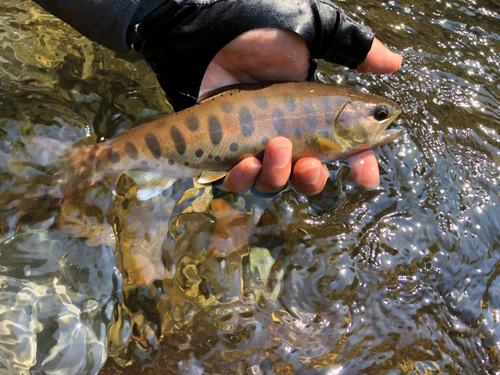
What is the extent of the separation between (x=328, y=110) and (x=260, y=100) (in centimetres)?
63

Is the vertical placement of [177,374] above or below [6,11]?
below

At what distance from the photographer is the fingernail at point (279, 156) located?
11.1 ft

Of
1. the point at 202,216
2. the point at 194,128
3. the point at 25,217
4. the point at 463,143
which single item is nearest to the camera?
the point at 194,128

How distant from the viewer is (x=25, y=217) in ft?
12.3

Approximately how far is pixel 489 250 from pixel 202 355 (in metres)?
3.03

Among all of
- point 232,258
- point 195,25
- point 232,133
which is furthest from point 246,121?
point 232,258

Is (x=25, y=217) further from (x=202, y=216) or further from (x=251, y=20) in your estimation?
(x=251, y=20)

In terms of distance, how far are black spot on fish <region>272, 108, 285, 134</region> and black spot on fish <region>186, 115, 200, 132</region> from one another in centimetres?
67

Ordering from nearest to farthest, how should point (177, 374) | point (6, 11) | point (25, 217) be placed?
1. point (177, 374)
2. point (25, 217)
3. point (6, 11)

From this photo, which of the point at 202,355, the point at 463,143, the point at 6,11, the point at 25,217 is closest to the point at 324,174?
the point at 202,355

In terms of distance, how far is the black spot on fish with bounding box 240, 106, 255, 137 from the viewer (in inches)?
138

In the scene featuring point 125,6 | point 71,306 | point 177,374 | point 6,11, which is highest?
point 125,6

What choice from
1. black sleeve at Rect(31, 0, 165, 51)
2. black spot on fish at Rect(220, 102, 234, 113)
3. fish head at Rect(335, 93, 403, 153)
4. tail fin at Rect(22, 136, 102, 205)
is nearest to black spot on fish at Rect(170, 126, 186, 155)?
black spot on fish at Rect(220, 102, 234, 113)

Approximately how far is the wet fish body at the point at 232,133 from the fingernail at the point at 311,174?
7.6 inches
